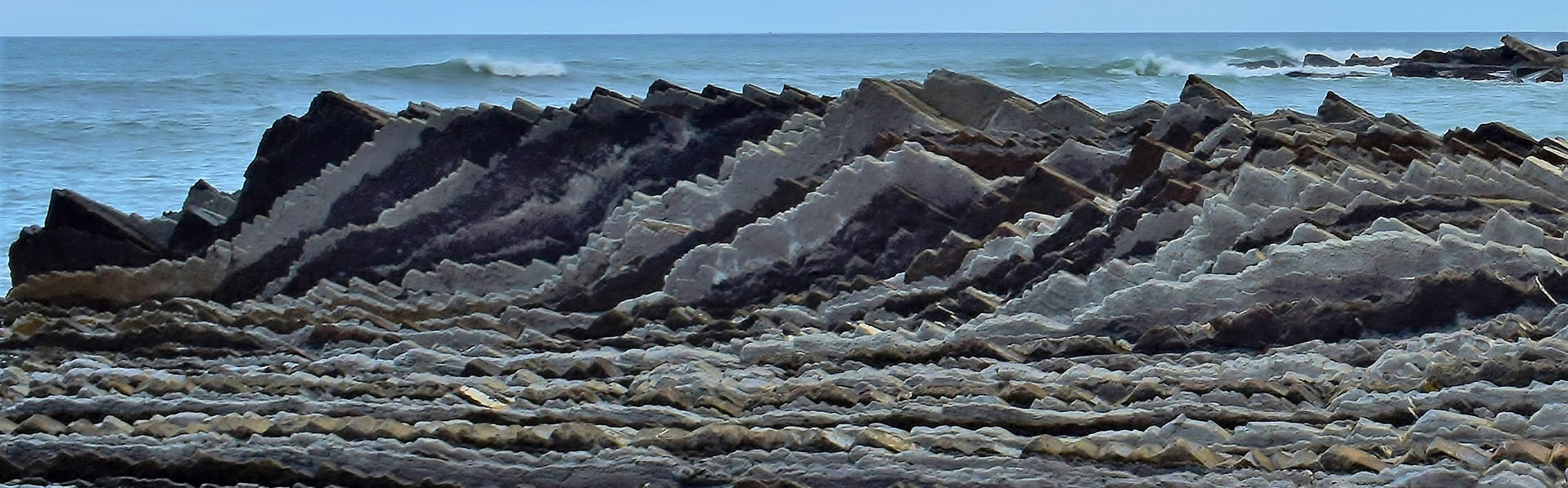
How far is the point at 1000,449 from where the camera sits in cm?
379

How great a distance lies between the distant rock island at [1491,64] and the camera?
103 feet

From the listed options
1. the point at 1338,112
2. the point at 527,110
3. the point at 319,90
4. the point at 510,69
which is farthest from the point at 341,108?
the point at 510,69

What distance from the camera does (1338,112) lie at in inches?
268

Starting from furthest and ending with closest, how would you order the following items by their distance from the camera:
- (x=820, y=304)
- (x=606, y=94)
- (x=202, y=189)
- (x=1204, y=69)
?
(x=1204, y=69), (x=202, y=189), (x=606, y=94), (x=820, y=304)

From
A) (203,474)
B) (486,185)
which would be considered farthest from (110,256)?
(203,474)

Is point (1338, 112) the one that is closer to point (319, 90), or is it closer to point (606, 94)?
point (606, 94)

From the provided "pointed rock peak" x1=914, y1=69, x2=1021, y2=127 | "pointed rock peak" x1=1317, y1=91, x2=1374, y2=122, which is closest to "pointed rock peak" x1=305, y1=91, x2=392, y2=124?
"pointed rock peak" x1=914, y1=69, x2=1021, y2=127

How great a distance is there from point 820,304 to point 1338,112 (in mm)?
2851

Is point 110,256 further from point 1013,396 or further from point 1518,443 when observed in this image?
point 1518,443

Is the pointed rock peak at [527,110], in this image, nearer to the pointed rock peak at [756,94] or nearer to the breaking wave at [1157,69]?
the pointed rock peak at [756,94]

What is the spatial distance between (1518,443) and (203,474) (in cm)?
320

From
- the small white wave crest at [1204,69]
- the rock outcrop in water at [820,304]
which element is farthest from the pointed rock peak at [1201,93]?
the small white wave crest at [1204,69]

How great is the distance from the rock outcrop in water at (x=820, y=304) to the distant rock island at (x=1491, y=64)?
27.4m

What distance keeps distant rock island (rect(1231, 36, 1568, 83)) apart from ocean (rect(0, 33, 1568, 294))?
2.55ft
